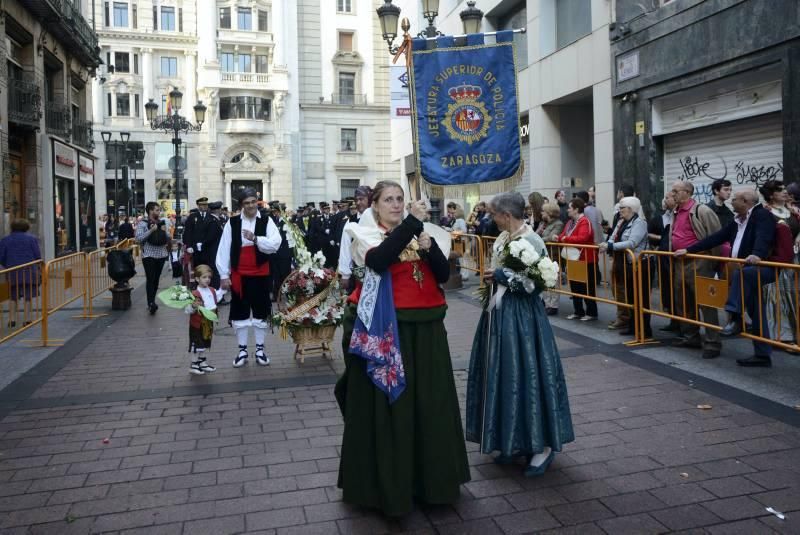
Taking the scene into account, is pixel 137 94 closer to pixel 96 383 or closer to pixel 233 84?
pixel 233 84

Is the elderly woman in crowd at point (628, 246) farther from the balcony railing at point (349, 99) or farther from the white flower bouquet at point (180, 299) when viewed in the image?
the balcony railing at point (349, 99)

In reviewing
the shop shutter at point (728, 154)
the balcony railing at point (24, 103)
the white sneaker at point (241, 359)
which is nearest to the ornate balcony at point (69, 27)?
the balcony railing at point (24, 103)

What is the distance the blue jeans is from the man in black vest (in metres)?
4.71

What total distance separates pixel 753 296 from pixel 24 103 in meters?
18.7

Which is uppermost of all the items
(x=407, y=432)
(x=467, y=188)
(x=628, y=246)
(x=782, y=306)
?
(x=467, y=188)

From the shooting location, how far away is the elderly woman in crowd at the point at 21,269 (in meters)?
8.02

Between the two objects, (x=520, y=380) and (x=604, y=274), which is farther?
(x=604, y=274)

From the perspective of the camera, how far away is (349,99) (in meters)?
49.0

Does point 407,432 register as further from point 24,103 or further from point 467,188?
point 24,103

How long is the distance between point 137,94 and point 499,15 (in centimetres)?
3658

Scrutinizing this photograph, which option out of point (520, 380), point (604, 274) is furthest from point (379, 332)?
point (604, 274)

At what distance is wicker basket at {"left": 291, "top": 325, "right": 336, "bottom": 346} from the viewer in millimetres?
7875

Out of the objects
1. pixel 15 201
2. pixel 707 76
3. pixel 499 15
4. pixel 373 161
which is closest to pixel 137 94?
pixel 373 161

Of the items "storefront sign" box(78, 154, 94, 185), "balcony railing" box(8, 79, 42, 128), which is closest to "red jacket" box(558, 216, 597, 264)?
"balcony railing" box(8, 79, 42, 128)
